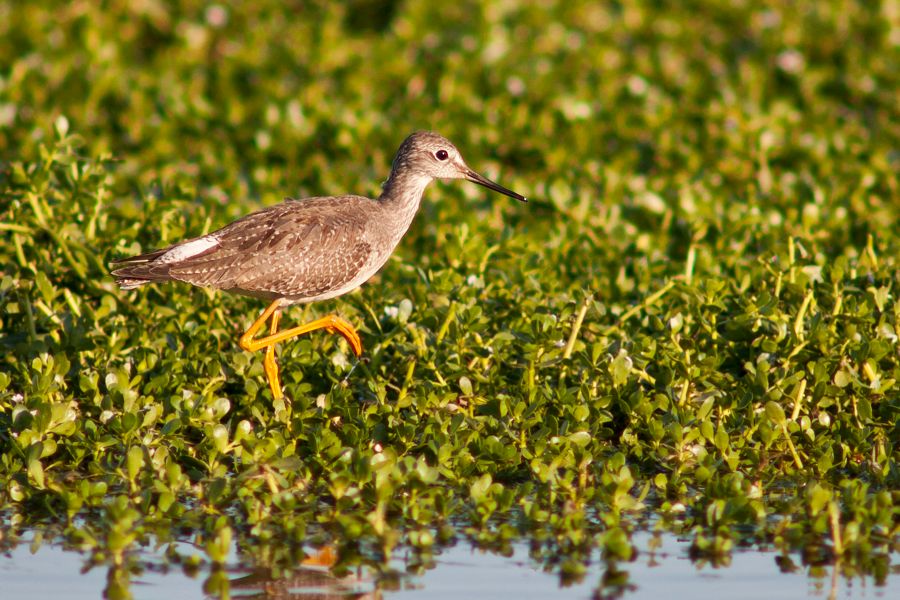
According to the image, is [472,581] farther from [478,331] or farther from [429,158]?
[429,158]

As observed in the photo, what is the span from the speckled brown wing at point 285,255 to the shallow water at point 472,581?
2261mm

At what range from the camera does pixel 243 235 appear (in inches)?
322

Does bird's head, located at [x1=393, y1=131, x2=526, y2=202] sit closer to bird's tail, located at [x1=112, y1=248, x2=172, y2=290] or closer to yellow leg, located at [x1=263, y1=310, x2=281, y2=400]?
yellow leg, located at [x1=263, y1=310, x2=281, y2=400]

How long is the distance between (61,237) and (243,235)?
1.36 m

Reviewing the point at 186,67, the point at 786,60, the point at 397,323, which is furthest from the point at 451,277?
the point at 786,60

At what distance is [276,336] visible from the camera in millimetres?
8039

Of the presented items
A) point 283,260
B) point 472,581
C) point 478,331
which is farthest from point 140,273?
point 472,581

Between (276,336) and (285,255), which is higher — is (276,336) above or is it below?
below

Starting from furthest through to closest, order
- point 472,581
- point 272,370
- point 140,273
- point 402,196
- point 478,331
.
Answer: point 402,196 < point 478,331 < point 272,370 < point 140,273 < point 472,581

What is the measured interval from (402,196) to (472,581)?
3.80 metres

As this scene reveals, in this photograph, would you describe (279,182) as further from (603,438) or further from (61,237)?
(603,438)

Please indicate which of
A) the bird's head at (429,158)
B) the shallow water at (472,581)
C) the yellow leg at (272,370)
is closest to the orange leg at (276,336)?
the yellow leg at (272,370)

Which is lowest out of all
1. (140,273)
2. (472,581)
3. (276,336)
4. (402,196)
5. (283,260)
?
(472,581)

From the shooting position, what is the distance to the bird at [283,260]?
7.87m
